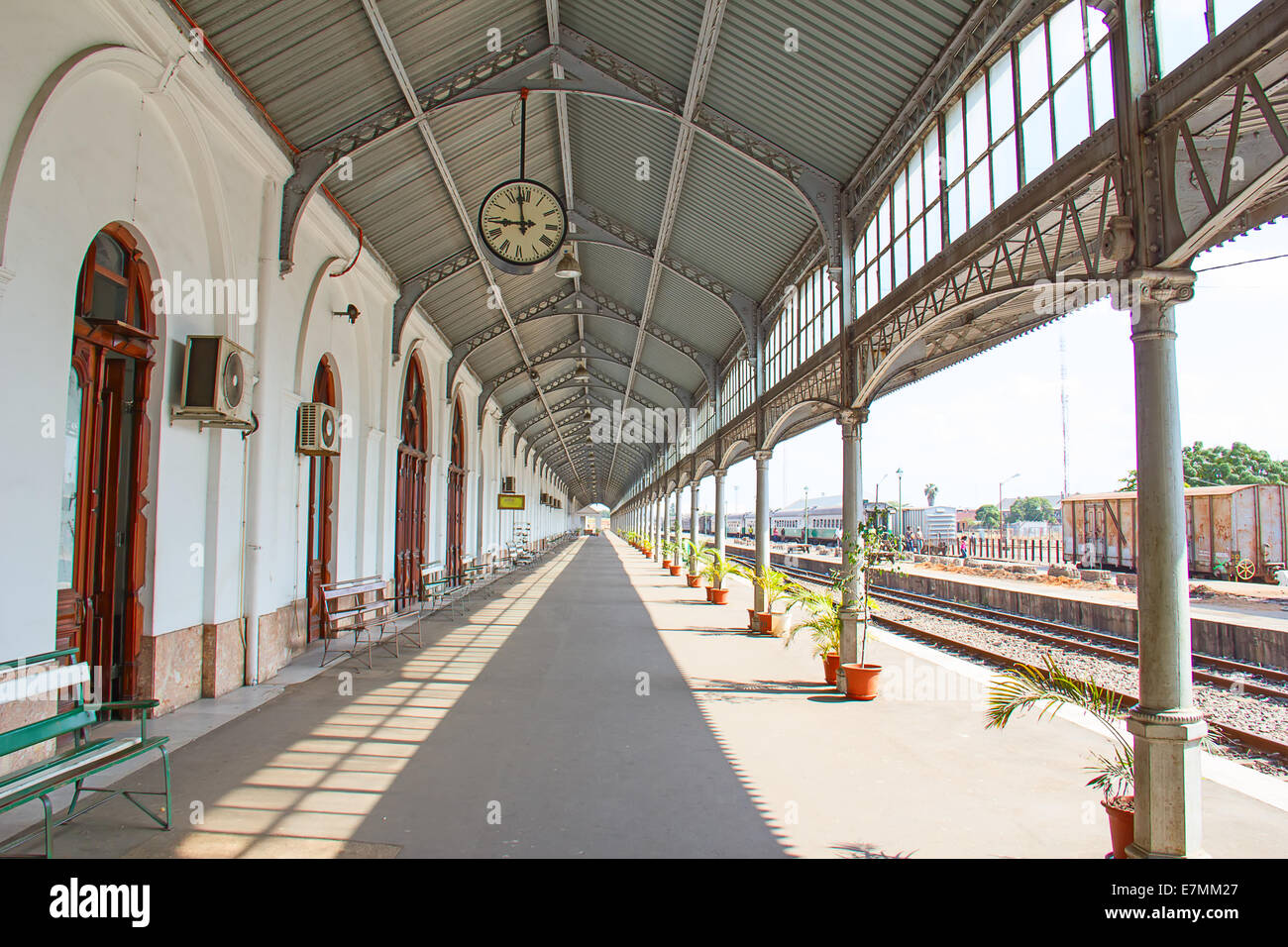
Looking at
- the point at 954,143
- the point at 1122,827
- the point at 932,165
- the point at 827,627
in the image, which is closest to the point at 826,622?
the point at 827,627

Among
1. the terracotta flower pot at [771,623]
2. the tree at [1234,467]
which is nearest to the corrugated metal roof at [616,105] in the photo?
the terracotta flower pot at [771,623]

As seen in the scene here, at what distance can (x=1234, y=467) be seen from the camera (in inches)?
2016

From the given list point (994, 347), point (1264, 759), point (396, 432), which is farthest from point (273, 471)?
point (1264, 759)

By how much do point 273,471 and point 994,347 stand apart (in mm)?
9986

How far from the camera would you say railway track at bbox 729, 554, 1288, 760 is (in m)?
7.40

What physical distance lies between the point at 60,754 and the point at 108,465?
9.62 feet

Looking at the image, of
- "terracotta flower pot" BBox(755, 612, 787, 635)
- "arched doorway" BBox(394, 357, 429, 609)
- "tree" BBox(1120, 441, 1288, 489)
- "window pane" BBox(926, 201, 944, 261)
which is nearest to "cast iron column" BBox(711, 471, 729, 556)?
"terracotta flower pot" BBox(755, 612, 787, 635)

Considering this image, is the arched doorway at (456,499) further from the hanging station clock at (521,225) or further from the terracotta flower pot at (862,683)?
the terracotta flower pot at (862,683)

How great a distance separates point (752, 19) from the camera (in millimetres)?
8484

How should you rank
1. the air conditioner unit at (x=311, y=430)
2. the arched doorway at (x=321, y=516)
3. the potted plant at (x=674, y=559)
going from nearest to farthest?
the air conditioner unit at (x=311, y=430)
the arched doorway at (x=321, y=516)
the potted plant at (x=674, y=559)

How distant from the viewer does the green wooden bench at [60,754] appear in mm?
3709

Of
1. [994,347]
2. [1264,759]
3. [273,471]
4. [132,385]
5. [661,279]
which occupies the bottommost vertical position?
[1264,759]

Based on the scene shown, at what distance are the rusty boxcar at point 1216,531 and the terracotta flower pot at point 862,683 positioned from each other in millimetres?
20557
